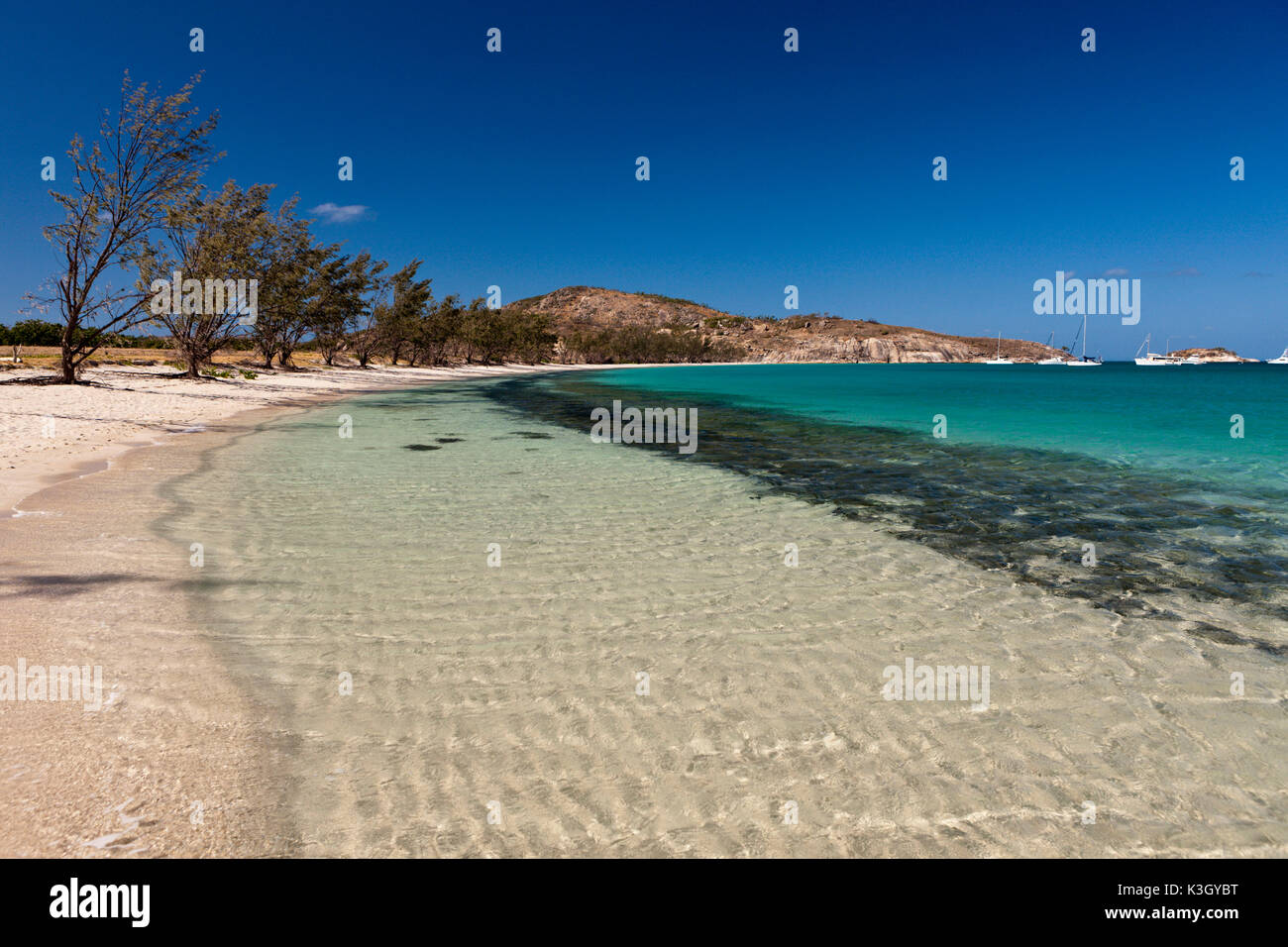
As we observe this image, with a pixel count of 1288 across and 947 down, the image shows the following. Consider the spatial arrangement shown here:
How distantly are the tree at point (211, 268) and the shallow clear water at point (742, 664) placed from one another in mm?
29464

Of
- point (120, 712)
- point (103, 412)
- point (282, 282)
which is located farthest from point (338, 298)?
point (120, 712)

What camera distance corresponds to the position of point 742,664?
532cm

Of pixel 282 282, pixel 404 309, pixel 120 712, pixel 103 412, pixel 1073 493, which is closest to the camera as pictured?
pixel 120 712

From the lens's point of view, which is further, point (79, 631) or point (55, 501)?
point (55, 501)

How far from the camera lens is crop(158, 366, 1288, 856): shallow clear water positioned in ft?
11.5

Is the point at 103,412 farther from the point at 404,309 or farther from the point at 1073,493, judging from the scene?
the point at 404,309

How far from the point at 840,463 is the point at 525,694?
13984 millimetres

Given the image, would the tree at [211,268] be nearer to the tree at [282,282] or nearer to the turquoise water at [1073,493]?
the tree at [282,282]

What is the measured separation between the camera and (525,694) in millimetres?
4723

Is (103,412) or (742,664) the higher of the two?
(103,412)

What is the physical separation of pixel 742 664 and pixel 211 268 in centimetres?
3968

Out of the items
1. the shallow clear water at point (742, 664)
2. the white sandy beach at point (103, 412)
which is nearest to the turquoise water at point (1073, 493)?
the shallow clear water at point (742, 664)
